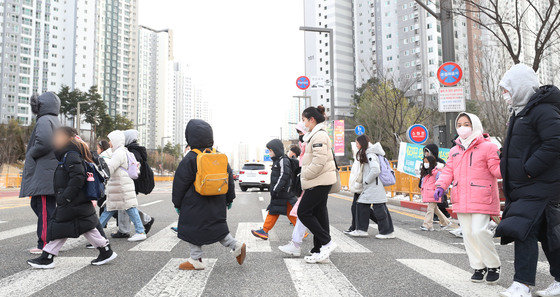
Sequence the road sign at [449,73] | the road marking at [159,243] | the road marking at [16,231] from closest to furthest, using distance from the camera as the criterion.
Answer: the road marking at [159,243] → the road marking at [16,231] → the road sign at [449,73]

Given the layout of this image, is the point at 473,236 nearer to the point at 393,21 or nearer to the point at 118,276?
the point at 118,276

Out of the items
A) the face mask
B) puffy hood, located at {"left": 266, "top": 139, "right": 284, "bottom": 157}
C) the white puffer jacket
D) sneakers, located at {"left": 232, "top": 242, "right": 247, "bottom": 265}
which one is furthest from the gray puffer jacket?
the white puffer jacket

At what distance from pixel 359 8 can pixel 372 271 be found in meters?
107

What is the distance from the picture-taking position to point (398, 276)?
4.09 metres

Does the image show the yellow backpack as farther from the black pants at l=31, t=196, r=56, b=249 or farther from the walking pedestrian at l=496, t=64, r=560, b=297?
the walking pedestrian at l=496, t=64, r=560, b=297

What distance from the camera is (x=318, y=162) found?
4.60m

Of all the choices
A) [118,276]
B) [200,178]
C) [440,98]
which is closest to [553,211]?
[200,178]

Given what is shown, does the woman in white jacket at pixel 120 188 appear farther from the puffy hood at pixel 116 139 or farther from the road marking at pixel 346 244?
the road marking at pixel 346 244

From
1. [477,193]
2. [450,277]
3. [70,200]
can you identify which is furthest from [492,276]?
[70,200]

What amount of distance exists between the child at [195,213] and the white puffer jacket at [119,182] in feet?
7.44

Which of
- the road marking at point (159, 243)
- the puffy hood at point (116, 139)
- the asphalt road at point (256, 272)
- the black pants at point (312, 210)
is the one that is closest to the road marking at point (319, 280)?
the asphalt road at point (256, 272)

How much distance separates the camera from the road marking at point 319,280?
3494 millimetres

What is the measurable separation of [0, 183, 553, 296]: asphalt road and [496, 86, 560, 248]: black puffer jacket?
0.72 m

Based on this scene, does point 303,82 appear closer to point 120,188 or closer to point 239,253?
point 120,188
